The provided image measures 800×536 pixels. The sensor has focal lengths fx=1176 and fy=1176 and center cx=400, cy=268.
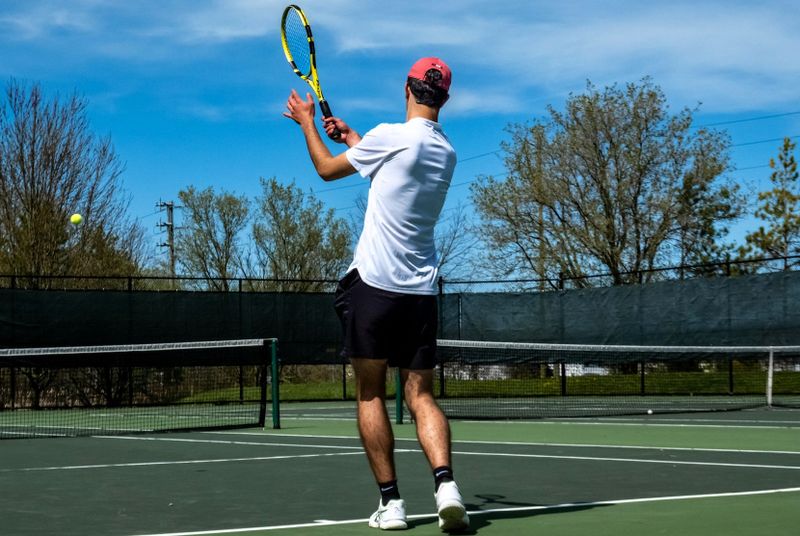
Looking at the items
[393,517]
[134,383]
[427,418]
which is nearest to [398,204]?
[427,418]

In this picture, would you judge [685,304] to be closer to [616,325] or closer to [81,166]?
[616,325]

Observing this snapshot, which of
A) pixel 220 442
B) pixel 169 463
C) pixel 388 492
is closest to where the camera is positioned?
pixel 388 492

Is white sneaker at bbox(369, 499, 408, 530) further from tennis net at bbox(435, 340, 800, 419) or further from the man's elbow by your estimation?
tennis net at bbox(435, 340, 800, 419)

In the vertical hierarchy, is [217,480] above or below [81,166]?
below

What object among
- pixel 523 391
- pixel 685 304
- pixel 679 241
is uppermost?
pixel 679 241

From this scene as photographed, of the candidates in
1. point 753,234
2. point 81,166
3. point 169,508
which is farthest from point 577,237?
point 169,508

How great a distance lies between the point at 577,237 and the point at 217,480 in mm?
28050

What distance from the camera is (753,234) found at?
34.8 meters

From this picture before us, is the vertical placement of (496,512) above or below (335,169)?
below

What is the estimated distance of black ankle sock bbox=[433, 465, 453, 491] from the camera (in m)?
4.06

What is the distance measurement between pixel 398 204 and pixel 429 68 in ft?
1.77

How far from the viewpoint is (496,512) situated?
4.62 metres

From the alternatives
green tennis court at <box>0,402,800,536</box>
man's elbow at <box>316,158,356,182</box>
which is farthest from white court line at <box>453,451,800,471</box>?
man's elbow at <box>316,158,356,182</box>

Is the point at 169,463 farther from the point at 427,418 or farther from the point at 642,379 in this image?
the point at 642,379
